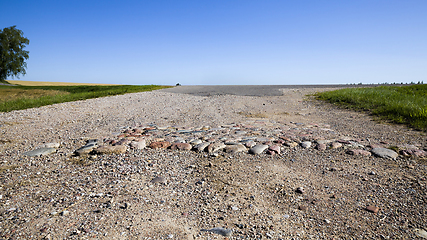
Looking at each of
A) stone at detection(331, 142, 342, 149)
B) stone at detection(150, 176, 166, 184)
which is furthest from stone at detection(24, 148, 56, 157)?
stone at detection(331, 142, 342, 149)

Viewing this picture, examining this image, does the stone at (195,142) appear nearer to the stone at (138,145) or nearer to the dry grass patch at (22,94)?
the stone at (138,145)

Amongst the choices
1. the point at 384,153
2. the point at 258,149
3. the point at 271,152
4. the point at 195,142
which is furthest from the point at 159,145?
the point at 384,153

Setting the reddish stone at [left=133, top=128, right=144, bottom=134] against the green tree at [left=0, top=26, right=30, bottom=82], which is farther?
the green tree at [left=0, top=26, right=30, bottom=82]

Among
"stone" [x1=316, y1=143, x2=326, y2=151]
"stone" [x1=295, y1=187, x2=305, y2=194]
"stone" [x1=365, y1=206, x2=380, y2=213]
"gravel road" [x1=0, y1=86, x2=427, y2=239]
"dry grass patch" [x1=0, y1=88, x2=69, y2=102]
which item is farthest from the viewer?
"dry grass patch" [x1=0, y1=88, x2=69, y2=102]

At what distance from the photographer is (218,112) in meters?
8.32

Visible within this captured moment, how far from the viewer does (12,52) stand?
4038cm

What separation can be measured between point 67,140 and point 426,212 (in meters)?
5.72

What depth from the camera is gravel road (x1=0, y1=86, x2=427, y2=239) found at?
7.57 feet

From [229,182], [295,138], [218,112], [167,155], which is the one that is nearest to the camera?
[229,182]

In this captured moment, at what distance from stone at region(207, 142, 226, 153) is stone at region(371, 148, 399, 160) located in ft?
8.41

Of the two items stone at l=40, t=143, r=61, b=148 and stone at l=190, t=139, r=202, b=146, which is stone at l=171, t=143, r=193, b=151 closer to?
stone at l=190, t=139, r=202, b=146

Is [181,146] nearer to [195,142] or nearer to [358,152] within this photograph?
[195,142]

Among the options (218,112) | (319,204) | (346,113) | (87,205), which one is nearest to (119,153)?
(87,205)

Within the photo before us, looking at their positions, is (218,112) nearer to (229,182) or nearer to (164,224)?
(229,182)
